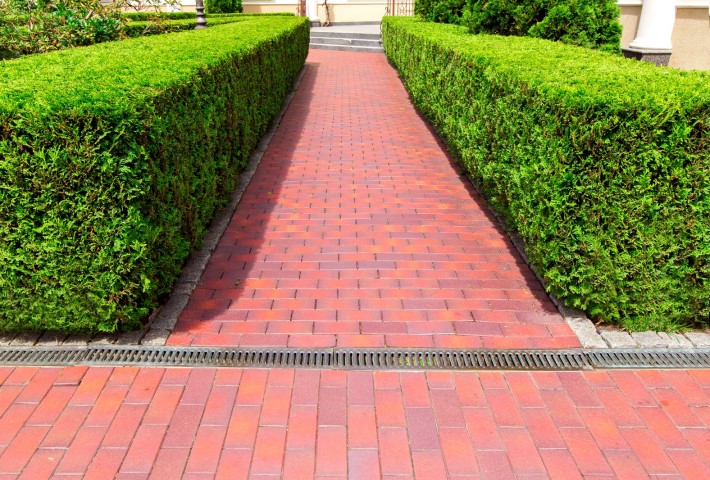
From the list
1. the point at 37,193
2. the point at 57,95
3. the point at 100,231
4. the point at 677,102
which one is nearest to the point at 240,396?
the point at 100,231

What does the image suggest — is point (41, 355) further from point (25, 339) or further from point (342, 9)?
point (342, 9)

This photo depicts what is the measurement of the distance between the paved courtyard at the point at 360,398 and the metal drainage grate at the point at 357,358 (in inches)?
3.0

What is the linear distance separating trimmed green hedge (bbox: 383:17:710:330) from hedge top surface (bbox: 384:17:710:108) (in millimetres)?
14

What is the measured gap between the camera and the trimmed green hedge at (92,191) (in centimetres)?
309

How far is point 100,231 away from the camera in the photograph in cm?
328

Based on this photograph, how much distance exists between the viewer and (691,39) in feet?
30.9

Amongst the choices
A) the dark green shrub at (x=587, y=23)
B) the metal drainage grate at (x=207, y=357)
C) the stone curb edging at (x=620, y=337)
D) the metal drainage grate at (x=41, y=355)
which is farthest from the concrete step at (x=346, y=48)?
the metal drainage grate at (x=41, y=355)

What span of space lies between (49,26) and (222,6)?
15387 mm

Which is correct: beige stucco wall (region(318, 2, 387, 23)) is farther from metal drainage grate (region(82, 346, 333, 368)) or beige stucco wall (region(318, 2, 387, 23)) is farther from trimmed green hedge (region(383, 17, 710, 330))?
metal drainage grate (region(82, 346, 333, 368))

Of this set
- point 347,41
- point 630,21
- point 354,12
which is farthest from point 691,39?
point 354,12

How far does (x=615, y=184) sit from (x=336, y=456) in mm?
2483

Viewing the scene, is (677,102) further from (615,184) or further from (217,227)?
(217,227)

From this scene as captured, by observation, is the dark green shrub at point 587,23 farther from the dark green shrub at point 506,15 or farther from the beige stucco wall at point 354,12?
the beige stucco wall at point 354,12

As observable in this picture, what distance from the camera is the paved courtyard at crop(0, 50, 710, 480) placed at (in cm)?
269
